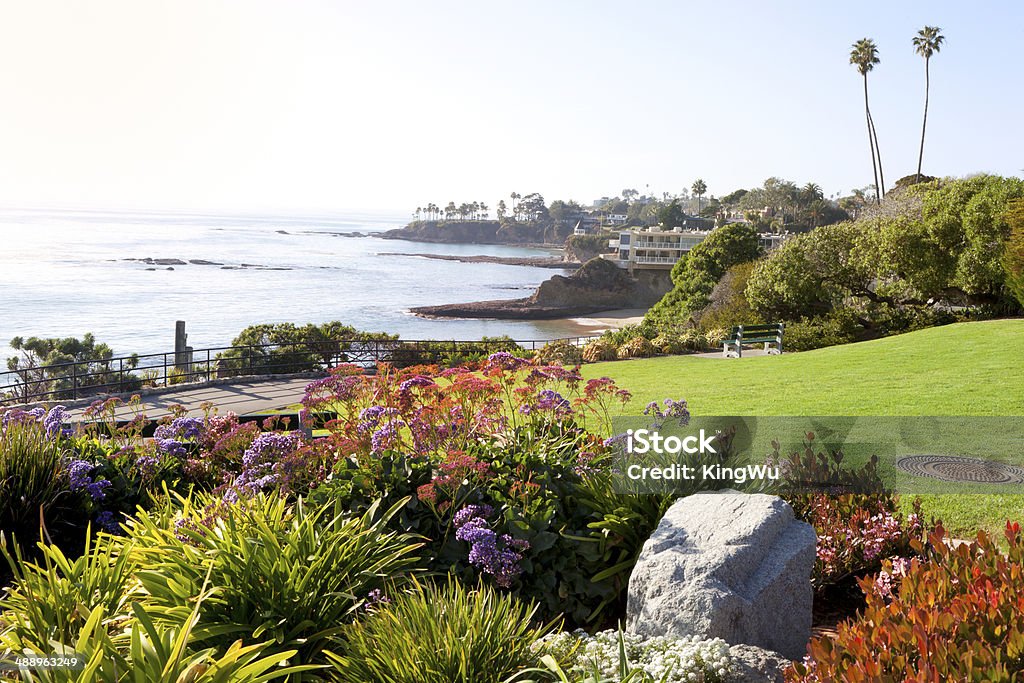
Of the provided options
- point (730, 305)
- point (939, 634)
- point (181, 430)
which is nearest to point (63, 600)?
point (181, 430)

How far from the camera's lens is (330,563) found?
13.2 ft

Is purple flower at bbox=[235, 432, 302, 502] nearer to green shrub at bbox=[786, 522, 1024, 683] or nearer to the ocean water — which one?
green shrub at bbox=[786, 522, 1024, 683]

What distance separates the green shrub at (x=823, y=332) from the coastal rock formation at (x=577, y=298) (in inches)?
2099

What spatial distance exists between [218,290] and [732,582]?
3856 inches

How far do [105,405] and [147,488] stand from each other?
52.6 inches

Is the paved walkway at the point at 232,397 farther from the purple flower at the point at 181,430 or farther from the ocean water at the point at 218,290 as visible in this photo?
the ocean water at the point at 218,290

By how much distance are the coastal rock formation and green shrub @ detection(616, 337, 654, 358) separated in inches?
2160

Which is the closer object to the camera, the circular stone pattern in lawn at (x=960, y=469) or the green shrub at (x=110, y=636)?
the green shrub at (x=110, y=636)

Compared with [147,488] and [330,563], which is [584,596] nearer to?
[330,563]

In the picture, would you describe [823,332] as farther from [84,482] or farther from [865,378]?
[84,482]

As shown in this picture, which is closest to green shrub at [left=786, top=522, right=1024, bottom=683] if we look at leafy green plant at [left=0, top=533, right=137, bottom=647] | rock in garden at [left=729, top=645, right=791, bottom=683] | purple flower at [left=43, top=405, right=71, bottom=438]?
rock in garden at [left=729, top=645, right=791, bottom=683]

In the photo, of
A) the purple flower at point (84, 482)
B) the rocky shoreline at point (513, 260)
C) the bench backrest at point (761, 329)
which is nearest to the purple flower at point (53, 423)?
the purple flower at point (84, 482)

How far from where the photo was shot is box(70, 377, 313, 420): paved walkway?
16484mm

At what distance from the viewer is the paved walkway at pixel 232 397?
1648cm
